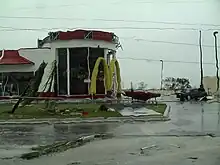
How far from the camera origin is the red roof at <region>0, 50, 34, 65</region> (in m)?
55.3

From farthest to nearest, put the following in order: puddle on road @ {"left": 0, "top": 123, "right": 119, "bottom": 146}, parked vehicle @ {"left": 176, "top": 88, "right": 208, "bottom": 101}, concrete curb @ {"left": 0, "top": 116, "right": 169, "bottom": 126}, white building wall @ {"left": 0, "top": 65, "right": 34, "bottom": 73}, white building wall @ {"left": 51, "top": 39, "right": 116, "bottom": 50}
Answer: parked vehicle @ {"left": 176, "top": 88, "right": 208, "bottom": 101}
white building wall @ {"left": 0, "top": 65, "right": 34, "bottom": 73}
white building wall @ {"left": 51, "top": 39, "right": 116, "bottom": 50}
concrete curb @ {"left": 0, "top": 116, "right": 169, "bottom": 126}
puddle on road @ {"left": 0, "top": 123, "right": 119, "bottom": 146}

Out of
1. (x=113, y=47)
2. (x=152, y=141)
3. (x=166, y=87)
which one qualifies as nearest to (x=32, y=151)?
(x=152, y=141)

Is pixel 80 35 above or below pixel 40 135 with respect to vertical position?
above

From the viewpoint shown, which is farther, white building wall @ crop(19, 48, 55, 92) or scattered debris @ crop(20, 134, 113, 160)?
white building wall @ crop(19, 48, 55, 92)

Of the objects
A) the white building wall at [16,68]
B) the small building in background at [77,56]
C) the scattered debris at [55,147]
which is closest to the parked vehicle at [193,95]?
the small building in background at [77,56]

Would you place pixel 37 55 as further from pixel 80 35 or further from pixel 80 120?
pixel 80 120

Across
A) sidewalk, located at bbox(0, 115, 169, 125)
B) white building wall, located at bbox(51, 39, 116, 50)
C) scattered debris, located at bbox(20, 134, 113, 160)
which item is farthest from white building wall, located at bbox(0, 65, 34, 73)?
scattered debris, located at bbox(20, 134, 113, 160)

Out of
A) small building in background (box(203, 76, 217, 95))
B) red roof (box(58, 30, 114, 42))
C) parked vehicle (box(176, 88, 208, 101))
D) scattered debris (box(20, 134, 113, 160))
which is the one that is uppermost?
red roof (box(58, 30, 114, 42))

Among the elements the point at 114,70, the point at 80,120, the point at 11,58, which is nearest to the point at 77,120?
the point at 80,120

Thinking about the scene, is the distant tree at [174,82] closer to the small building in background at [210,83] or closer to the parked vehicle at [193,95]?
the small building in background at [210,83]

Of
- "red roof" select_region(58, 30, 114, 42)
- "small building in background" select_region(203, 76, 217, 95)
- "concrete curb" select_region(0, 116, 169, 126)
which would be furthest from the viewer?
"small building in background" select_region(203, 76, 217, 95)

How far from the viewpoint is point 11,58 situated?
5659 centimetres

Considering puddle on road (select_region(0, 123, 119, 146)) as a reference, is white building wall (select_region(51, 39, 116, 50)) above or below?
above

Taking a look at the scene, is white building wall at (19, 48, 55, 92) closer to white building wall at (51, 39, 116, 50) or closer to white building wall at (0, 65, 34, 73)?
white building wall at (0, 65, 34, 73)
